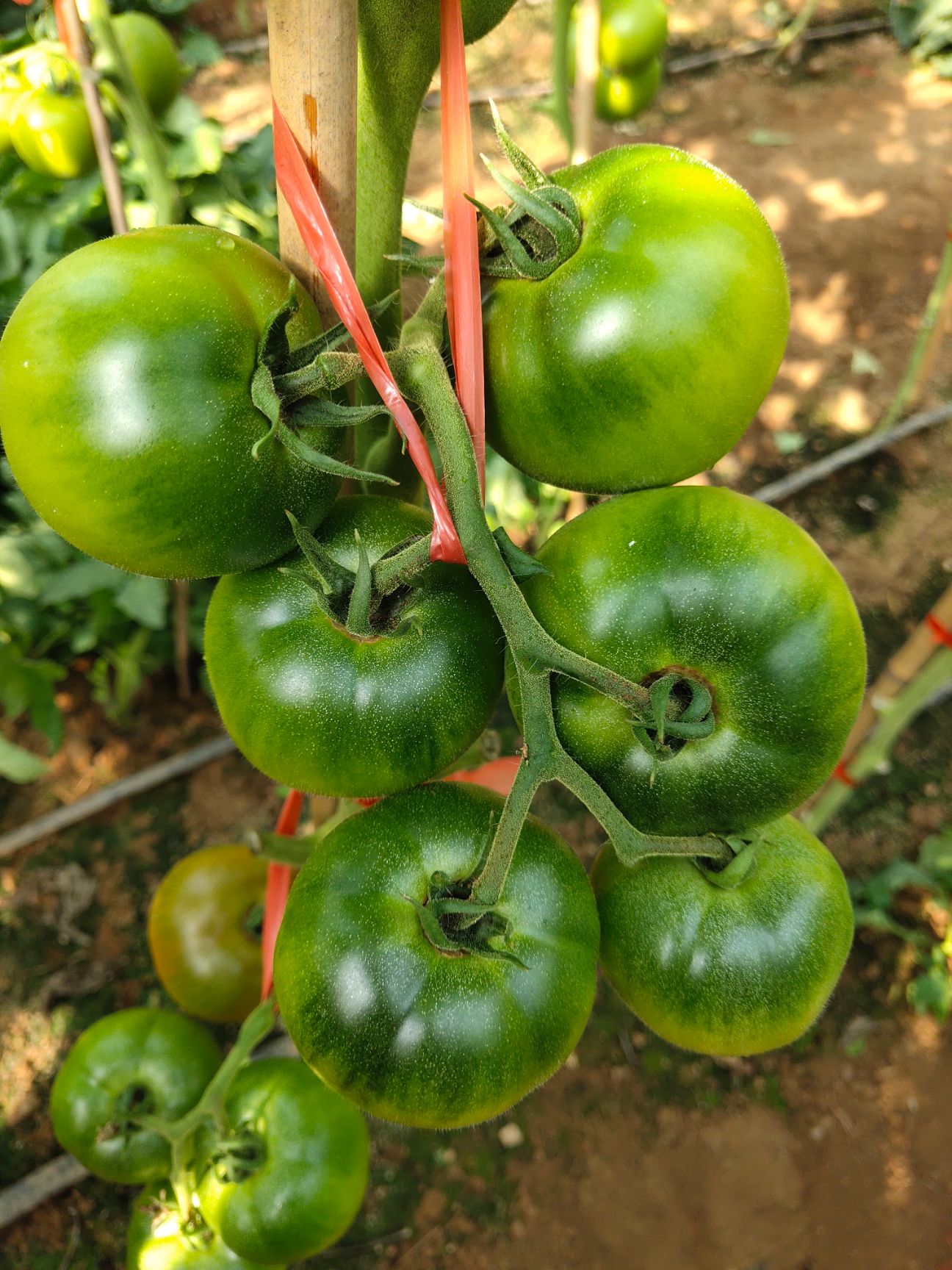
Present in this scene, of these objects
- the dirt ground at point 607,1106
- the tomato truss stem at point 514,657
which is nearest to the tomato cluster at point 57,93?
the dirt ground at point 607,1106

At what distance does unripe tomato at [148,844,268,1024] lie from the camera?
5.52ft

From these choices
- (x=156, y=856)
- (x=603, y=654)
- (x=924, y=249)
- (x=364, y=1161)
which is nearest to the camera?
(x=603, y=654)

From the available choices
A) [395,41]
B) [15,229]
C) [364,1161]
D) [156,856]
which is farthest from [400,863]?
[15,229]

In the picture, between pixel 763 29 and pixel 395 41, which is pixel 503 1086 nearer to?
pixel 395 41

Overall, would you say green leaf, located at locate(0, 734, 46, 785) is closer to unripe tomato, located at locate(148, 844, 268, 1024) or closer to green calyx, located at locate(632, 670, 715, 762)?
unripe tomato, located at locate(148, 844, 268, 1024)

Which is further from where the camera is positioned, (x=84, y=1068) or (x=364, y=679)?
(x=84, y=1068)

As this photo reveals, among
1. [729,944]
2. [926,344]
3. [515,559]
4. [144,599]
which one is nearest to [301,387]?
[515,559]

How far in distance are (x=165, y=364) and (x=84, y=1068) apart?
4.88 feet

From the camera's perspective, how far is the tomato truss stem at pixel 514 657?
26.1 inches

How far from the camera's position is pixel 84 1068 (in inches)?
65.1

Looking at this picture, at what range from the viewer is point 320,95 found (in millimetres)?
709

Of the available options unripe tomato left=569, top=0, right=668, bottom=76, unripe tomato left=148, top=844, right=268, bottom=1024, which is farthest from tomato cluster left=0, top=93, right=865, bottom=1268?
unripe tomato left=569, top=0, right=668, bottom=76

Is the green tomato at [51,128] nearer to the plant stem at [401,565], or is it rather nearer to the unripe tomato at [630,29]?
the unripe tomato at [630,29]

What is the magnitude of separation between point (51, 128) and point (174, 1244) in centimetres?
246
